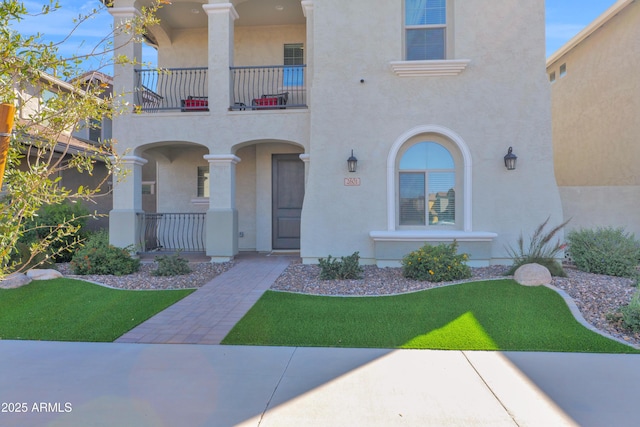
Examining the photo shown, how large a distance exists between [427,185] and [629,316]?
16.2 ft

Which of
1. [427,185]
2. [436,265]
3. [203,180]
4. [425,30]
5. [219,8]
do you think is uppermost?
[219,8]

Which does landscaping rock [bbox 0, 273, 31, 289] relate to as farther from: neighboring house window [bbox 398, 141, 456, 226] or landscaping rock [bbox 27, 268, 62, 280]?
neighboring house window [bbox 398, 141, 456, 226]

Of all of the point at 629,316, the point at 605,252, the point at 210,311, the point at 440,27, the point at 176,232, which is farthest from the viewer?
the point at 176,232

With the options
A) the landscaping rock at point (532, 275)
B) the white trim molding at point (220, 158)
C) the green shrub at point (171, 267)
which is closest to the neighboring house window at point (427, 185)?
the landscaping rock at point (532, 275)

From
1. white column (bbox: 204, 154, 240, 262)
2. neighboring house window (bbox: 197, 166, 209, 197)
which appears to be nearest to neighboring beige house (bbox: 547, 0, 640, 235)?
white column (bbox: 204, 154, 240, 262)

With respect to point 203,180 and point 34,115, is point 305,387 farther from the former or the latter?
point 203,180

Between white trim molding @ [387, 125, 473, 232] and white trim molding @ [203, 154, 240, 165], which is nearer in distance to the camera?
white trim molding @ [387, 125, 473, 232]

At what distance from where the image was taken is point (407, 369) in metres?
4.09

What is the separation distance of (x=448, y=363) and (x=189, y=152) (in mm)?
10232

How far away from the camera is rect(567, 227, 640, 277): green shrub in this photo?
25.9 ft

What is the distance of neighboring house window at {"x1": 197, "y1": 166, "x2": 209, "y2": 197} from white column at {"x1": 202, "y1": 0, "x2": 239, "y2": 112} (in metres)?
2.65

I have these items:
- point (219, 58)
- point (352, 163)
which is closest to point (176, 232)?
point (219, 58)

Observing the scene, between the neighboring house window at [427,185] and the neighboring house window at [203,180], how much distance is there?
6042 mm

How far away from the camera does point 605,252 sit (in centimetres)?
812
